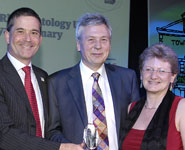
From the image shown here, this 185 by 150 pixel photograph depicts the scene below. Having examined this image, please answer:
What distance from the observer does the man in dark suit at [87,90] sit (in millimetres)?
2969

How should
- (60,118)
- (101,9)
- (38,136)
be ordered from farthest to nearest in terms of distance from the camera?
(101,9), (60,118), (38,136)

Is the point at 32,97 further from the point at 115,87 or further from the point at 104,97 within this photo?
the point at 115,87

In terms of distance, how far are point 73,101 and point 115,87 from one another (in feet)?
1.42

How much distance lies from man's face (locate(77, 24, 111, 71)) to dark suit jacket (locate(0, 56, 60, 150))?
→ 614 mm

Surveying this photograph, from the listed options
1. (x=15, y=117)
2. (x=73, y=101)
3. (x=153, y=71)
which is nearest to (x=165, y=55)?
(x=153, y=71)

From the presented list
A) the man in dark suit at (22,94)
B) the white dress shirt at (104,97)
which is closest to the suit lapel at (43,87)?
the man in dark suit at (22,94)

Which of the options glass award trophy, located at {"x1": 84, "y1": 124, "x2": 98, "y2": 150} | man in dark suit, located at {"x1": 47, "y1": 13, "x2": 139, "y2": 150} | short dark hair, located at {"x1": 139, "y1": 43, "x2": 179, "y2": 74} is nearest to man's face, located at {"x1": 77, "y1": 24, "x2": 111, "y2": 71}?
man in dark suit, located at {"x1": 47, "y1": 13, "x2": 139, "y2": 150}

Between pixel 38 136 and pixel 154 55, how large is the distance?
1205mm

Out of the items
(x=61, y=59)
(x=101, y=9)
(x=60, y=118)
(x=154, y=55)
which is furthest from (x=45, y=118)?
(x=101, y=9)

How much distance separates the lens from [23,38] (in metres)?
2.98

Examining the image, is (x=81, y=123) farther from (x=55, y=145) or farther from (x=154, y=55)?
(x=154, y=55)

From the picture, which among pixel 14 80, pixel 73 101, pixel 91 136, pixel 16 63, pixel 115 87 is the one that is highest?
pixel 16 63

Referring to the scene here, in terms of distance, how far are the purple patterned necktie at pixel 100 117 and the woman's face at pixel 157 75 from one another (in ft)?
1.43

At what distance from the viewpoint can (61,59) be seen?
16.1 ft
